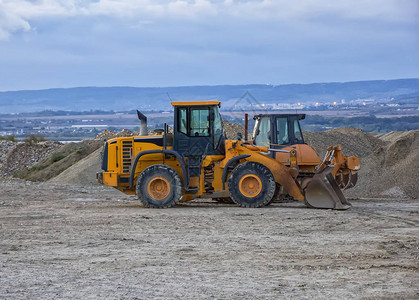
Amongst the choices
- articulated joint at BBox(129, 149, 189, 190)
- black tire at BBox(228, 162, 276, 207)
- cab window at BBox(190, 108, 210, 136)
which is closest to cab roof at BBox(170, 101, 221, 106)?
cab window at BBox(190, 108, 210, 136)

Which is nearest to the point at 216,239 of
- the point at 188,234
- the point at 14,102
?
the point at 188,234

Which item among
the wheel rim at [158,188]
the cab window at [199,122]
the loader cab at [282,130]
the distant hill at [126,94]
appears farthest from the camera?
the distant hill at [126,94]

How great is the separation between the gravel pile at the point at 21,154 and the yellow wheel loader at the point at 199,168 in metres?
20.3

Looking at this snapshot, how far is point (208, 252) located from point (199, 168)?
591 centimetres

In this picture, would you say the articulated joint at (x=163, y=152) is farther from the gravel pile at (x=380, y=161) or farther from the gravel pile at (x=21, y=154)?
the gravel pile at (x=21, y=154)

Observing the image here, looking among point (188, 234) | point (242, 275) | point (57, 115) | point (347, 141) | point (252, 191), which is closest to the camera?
point (242, 275)

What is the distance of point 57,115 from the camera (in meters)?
114

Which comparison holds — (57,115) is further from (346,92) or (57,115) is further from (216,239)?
(216,239)

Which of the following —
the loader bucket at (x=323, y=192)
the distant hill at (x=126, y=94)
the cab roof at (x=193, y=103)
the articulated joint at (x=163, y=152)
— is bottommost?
the loader bucket at (x=323, y=192)

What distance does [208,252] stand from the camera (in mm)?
11555

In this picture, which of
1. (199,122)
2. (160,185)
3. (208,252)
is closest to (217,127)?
(199,122)

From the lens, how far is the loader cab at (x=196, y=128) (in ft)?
57.0

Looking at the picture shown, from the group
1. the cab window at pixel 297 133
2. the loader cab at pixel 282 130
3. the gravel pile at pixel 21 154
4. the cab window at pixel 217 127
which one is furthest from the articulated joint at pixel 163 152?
the gravel pile at pixel 21 154

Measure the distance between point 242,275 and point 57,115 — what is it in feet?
350
